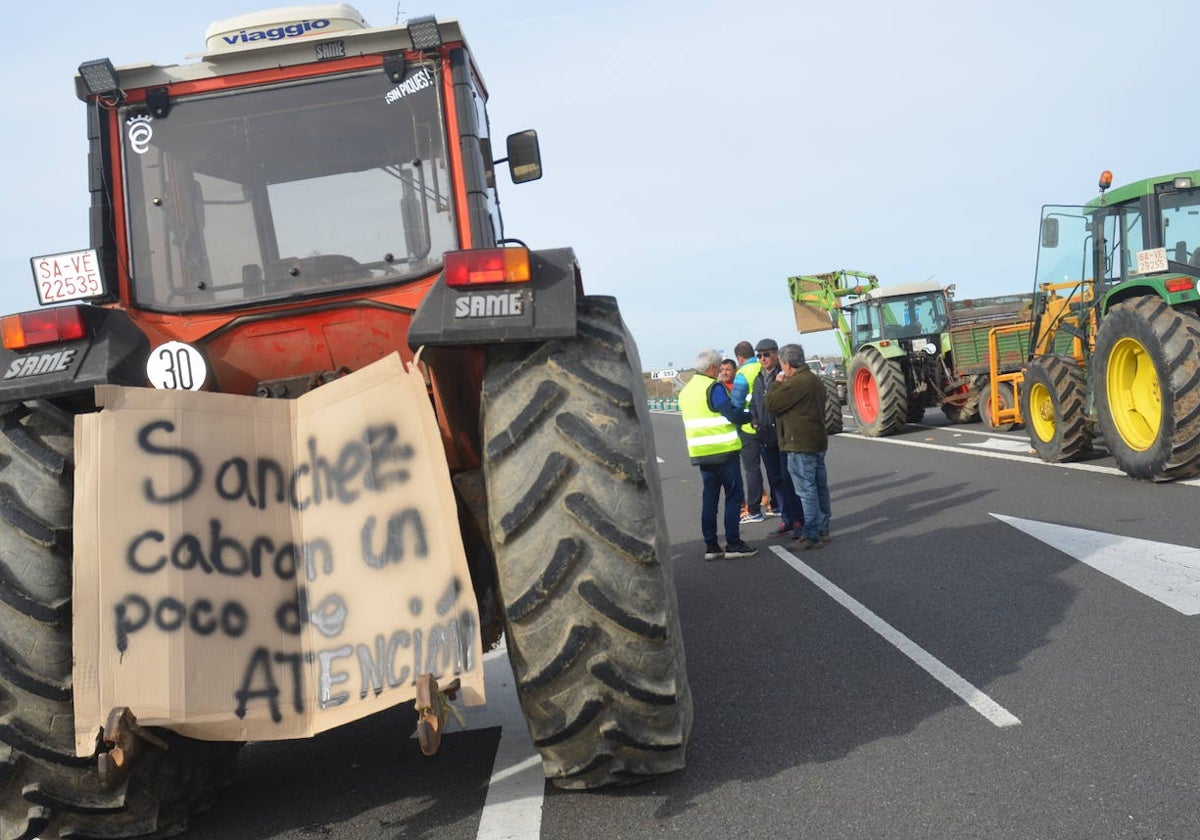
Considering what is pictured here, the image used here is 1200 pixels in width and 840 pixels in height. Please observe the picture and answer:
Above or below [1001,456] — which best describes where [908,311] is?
above

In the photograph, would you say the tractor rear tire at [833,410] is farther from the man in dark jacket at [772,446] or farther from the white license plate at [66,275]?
the white license plate at [66,275]

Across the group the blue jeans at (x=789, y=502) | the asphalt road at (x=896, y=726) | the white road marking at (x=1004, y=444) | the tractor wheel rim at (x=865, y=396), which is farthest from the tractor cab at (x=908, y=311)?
the asphalt road at (x=896, y=726)

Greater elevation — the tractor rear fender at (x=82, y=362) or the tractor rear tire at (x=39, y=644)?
the tractor rear fender at (x=82, y=362)

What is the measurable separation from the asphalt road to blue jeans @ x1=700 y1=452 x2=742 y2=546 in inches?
37.0

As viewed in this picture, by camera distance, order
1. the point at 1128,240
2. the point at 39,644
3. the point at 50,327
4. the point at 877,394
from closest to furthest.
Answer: the point at 39,644 < the point at 50,327 < the point at 1128,240 < the point at 877,394

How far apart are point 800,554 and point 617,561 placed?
20.5 ft

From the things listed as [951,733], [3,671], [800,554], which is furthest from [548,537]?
[800,554]

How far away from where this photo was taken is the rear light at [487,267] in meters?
3.80

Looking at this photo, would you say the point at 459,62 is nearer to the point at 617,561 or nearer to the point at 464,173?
the point at 464,173

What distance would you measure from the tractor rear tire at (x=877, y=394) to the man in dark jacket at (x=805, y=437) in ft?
33.2

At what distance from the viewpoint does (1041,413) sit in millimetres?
13977

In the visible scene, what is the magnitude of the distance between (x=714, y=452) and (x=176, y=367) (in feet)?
20.1

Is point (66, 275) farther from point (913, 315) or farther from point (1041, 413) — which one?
point (913, 315)

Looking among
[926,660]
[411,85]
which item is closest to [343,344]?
[411,85]
